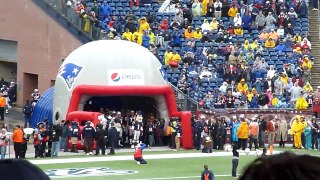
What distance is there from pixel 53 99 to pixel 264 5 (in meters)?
12.7

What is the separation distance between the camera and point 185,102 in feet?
105

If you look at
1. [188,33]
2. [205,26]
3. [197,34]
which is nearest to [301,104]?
[197,34]

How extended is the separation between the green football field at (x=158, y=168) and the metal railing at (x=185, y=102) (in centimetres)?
522

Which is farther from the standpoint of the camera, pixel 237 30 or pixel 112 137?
pixel 237 30

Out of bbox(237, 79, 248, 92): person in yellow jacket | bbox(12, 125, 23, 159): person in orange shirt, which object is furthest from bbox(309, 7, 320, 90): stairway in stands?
bbox(12, 125, 23, 159): person in orange shirt

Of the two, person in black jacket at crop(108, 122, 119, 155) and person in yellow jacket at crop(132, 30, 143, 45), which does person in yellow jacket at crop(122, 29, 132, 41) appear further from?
person in black jacket at crop(108, 122, 119, 155)

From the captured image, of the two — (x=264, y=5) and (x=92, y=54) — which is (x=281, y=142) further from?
(x=264, y=5)

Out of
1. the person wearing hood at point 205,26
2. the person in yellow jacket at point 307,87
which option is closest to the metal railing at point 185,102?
the person in yellow jacket at point 307,87

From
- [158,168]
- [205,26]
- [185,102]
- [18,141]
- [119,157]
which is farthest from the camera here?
[205,26]

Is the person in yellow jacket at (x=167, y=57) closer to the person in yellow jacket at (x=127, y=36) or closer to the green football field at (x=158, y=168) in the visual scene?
the person in yellow jacket at (x=127, y=36)

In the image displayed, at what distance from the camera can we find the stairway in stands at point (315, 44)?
37094 mm

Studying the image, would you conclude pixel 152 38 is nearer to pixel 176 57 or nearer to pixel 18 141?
pixel 176 57

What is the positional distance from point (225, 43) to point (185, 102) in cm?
570

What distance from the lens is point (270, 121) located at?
103ft
